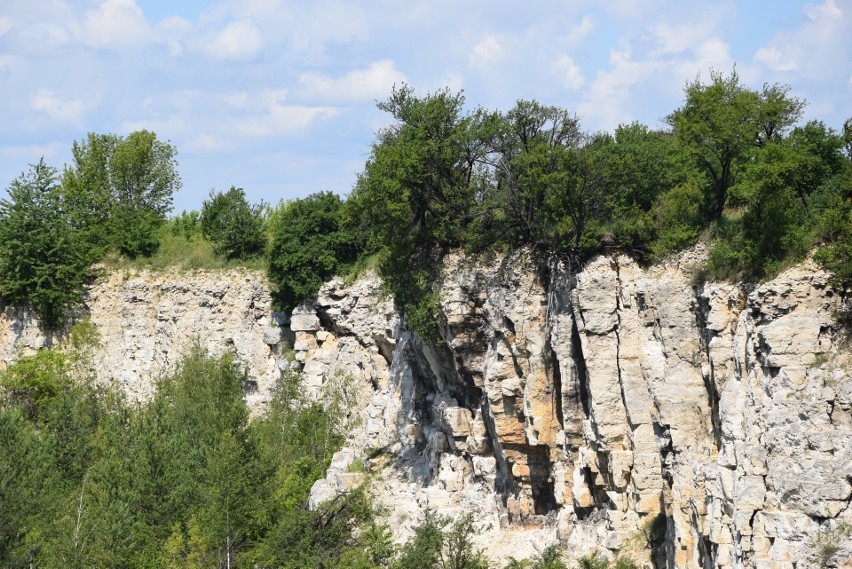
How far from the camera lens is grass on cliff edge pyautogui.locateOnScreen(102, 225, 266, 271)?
56938 mm

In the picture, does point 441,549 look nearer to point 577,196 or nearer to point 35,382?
point 577,196

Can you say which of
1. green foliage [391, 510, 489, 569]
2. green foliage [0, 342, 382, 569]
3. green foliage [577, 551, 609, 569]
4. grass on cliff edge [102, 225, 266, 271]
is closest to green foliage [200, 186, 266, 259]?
grass on cliff edge [102, 225, 266, 271]

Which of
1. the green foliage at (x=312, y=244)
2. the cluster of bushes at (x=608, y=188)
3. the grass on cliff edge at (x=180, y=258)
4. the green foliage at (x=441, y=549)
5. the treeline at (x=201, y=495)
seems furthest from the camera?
the grass on cliff edge at (x=180, y=258)

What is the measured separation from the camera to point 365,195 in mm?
36156

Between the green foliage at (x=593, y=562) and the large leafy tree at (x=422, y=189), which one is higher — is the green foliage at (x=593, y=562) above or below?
below

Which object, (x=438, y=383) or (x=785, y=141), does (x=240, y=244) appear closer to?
(x=438, y=383)

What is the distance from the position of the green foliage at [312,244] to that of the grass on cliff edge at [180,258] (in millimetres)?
5337

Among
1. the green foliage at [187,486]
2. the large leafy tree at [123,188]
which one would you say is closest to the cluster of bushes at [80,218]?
the large leafy tree at [123,188]

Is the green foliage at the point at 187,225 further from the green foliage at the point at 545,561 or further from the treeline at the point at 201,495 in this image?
the green foliage at the point at 545,561

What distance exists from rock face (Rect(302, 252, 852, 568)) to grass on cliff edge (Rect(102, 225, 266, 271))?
49.4 ft

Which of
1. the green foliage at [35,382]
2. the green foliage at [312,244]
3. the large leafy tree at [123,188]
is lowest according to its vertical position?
the green foliage at [35,382]

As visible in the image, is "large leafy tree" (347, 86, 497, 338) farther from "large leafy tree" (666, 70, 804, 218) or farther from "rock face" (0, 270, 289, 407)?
"rock face" (0, 270, 289, 407)

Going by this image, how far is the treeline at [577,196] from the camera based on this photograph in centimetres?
2697

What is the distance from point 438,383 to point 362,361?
919 centimetres
